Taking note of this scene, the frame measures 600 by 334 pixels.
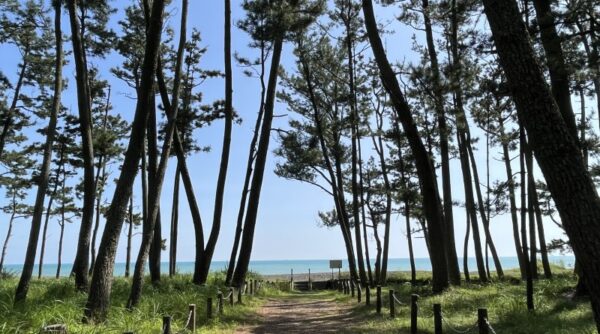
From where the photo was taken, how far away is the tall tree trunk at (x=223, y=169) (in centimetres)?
1559

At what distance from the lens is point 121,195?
850 centimetres

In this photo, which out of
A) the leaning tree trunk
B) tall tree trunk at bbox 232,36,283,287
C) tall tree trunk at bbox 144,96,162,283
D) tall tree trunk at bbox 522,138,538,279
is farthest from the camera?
tall tree trunk at bbox 232,36,283,287

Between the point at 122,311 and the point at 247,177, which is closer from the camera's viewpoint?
the point at 122,311

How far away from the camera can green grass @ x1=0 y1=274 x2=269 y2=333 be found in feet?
21.3

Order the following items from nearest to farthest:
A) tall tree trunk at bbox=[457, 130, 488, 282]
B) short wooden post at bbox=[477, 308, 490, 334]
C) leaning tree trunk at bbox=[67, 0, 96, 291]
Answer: short wooden post at bbox=[477, 308, 490, 334] < leaning tree trunk at bbox=[67, 0, 96, 291] < tall tree trunk at bbox=[457, 130, 488, 282]

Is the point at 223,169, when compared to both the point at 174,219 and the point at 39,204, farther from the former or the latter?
the point at 174,219

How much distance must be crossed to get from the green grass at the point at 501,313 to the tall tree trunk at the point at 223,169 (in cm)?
539

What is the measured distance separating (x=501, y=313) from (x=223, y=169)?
32.8 ft

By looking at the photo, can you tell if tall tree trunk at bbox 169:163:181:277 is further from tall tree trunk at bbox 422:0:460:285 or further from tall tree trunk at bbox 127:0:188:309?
tall tree trunk at bbox 422:0:460:285

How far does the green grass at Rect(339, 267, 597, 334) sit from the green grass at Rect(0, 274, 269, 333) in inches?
123

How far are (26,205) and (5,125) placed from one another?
46.4 ft

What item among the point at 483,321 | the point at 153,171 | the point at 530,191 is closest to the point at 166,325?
the point at 483,321

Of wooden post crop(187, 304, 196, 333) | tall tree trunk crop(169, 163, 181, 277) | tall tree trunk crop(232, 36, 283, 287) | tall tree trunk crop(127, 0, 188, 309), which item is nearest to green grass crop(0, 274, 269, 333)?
wooden post crop(187, 304, 196, 333)

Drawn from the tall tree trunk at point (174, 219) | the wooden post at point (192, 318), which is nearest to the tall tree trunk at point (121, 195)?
the wooden post at point (192, 318)
